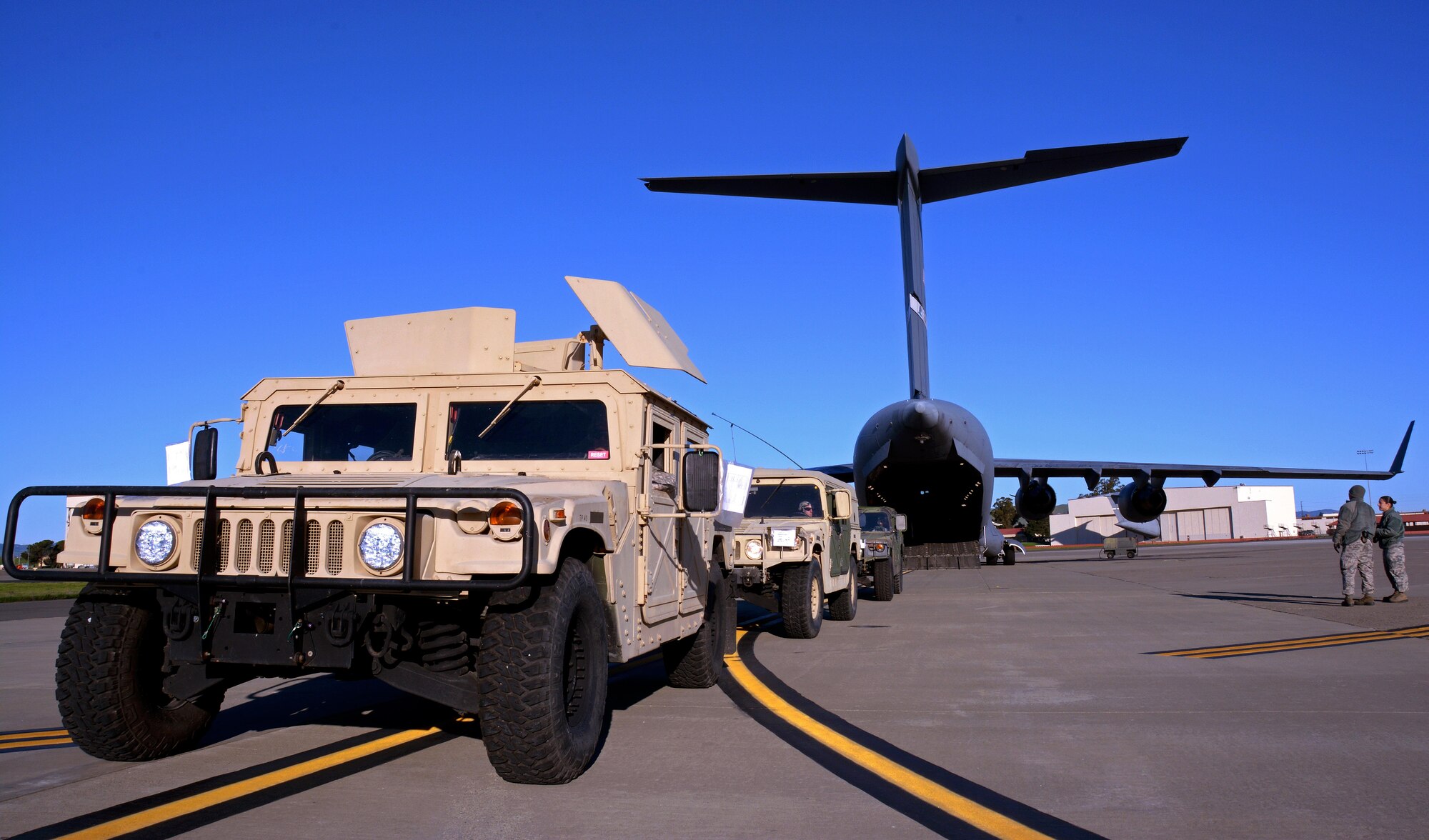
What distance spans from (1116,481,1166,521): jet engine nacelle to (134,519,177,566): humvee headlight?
3327 cm

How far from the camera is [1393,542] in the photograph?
1244cm

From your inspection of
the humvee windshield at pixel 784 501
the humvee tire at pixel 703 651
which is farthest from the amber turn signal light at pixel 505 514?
the humvee windshield at pixel 784 501

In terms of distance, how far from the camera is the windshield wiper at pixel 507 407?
572 centimetres

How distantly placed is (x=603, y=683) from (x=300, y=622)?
144 centimetres

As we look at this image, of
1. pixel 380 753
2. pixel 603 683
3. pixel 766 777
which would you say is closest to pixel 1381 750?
pixel 766 777

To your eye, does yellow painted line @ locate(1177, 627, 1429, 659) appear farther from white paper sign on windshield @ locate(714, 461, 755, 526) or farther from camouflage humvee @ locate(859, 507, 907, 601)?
camouflage humvee @ locate(859, 507, 907, 601)

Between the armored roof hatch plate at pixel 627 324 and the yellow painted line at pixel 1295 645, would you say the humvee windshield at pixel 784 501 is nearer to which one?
the yellow painted line at pixel 1295 645

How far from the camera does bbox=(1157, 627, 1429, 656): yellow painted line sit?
28.8 feet

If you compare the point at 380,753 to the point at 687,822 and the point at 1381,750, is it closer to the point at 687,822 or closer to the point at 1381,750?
the point at 687,822

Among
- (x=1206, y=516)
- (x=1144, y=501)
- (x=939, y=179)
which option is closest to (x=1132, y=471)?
(x=1144, y=501)

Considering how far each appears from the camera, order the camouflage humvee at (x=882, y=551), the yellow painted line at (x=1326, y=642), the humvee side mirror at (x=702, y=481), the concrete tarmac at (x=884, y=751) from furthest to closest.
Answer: the camouflage humvee at (x=882, y=551)
the yellow painted line at (x=1326, y=642)
the humvee side mirror at (x=702, y=481)
the concrete tarmac at (x=884, y=751)

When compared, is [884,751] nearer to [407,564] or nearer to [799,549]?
[407,564]

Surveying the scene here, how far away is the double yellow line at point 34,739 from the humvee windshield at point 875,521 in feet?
45.1

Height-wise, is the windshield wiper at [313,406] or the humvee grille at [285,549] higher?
the windshield wiper at [313,406]
